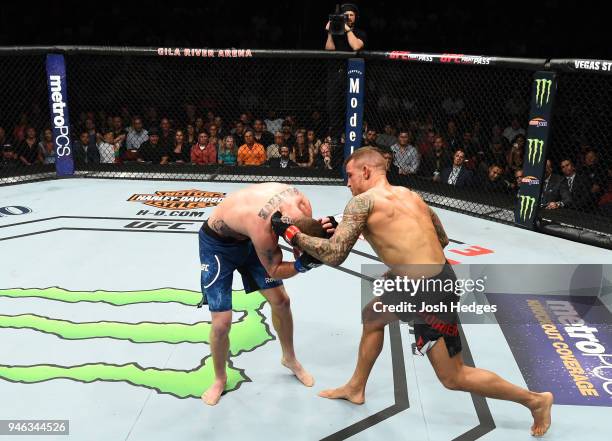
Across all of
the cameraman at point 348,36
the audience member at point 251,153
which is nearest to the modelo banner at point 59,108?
the audience member at point 251,153

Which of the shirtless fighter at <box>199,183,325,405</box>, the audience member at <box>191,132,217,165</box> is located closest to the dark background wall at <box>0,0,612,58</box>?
the audience member at <box>191,132,217,165</box>

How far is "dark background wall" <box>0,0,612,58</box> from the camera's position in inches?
365

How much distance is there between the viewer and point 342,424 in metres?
2.76

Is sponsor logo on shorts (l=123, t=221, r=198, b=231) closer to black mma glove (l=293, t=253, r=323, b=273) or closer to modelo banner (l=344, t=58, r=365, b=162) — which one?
modelo banner (l=344, t=58, r=365, b=162)

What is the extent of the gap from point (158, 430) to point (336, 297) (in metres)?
1.60

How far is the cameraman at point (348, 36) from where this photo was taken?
20.7ft

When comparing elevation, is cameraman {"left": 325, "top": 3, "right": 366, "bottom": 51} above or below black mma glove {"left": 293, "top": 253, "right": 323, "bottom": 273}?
above

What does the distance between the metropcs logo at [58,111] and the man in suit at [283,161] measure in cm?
221

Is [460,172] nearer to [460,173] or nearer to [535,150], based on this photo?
[460,173]

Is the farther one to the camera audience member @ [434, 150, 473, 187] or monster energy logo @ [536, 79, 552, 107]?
audience member @ [434, 150, 473, 187]

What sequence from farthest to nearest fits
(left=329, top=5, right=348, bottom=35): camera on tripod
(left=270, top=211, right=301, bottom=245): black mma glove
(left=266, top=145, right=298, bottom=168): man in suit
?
(left=266, top=145, right=298, bottom=168): man in suit < (left=329, top=5, right=348, bottom=35): camera on tripod < (left=270, top=211, right=301, bottom=245): black mma glove

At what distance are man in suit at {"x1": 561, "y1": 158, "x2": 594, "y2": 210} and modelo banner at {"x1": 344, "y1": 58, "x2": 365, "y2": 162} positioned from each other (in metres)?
2.00

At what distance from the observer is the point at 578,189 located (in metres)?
5.65

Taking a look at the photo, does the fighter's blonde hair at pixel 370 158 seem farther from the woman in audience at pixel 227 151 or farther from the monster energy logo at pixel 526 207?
the woman in audience at pixel 227 151
